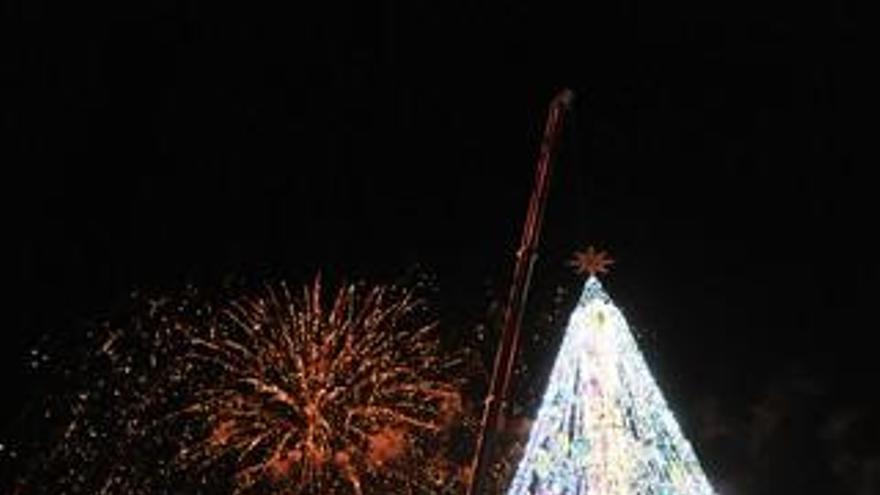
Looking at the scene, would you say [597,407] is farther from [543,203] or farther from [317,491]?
[543,203]

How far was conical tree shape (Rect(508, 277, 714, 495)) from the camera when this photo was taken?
76.7 ft

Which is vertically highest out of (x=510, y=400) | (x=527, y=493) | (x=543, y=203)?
(x=527, y=493)

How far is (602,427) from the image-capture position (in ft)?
81.3

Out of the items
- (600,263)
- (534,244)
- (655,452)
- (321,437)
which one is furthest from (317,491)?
(534,244)

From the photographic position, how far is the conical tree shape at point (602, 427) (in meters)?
23.4

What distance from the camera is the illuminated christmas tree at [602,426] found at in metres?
23.4

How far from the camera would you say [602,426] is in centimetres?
2478

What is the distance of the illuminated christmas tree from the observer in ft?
76.6

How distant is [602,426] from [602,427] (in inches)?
0.5

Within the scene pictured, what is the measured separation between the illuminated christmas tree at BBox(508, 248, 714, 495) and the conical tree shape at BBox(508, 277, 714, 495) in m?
0.01

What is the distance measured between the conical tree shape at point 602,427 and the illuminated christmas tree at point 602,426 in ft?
0.04

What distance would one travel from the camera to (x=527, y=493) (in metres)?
25.4

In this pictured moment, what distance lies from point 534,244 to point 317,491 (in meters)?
14.4

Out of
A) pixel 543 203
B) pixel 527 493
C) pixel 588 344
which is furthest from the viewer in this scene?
pixel 527 493
